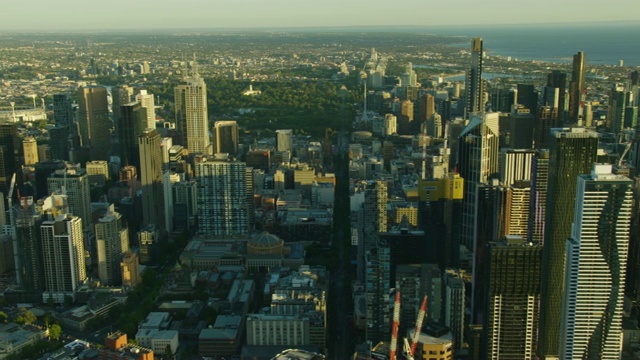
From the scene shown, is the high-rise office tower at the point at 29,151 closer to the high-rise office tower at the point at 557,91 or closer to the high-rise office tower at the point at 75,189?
the high-rise office tower at the point at 75,189

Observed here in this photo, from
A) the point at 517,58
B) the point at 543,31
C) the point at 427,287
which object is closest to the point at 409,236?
the point at 427,287

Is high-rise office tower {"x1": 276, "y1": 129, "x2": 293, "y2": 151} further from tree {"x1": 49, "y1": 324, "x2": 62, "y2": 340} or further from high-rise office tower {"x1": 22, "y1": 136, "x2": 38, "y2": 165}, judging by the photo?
tree {"x1": 49, "y1": 324, "x2": 62, "y2": 340}

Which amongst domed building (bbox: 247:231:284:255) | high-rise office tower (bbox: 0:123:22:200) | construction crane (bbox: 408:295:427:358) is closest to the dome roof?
domed building (bbox: 247:231:284:255)

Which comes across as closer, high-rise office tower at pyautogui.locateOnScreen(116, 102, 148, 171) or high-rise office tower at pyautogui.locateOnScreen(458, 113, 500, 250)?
high-rise office tower at pyautogui.locateOnScreen(458, 113, 500, 250)

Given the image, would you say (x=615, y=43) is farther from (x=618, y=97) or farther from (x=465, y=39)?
(x=465, y=39)

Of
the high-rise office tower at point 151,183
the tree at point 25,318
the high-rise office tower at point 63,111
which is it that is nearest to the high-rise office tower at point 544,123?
the high-rise office tower at point 151,183

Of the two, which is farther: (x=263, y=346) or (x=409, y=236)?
(x=409, y=236)

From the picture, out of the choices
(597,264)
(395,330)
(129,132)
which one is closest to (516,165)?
(597,264)
